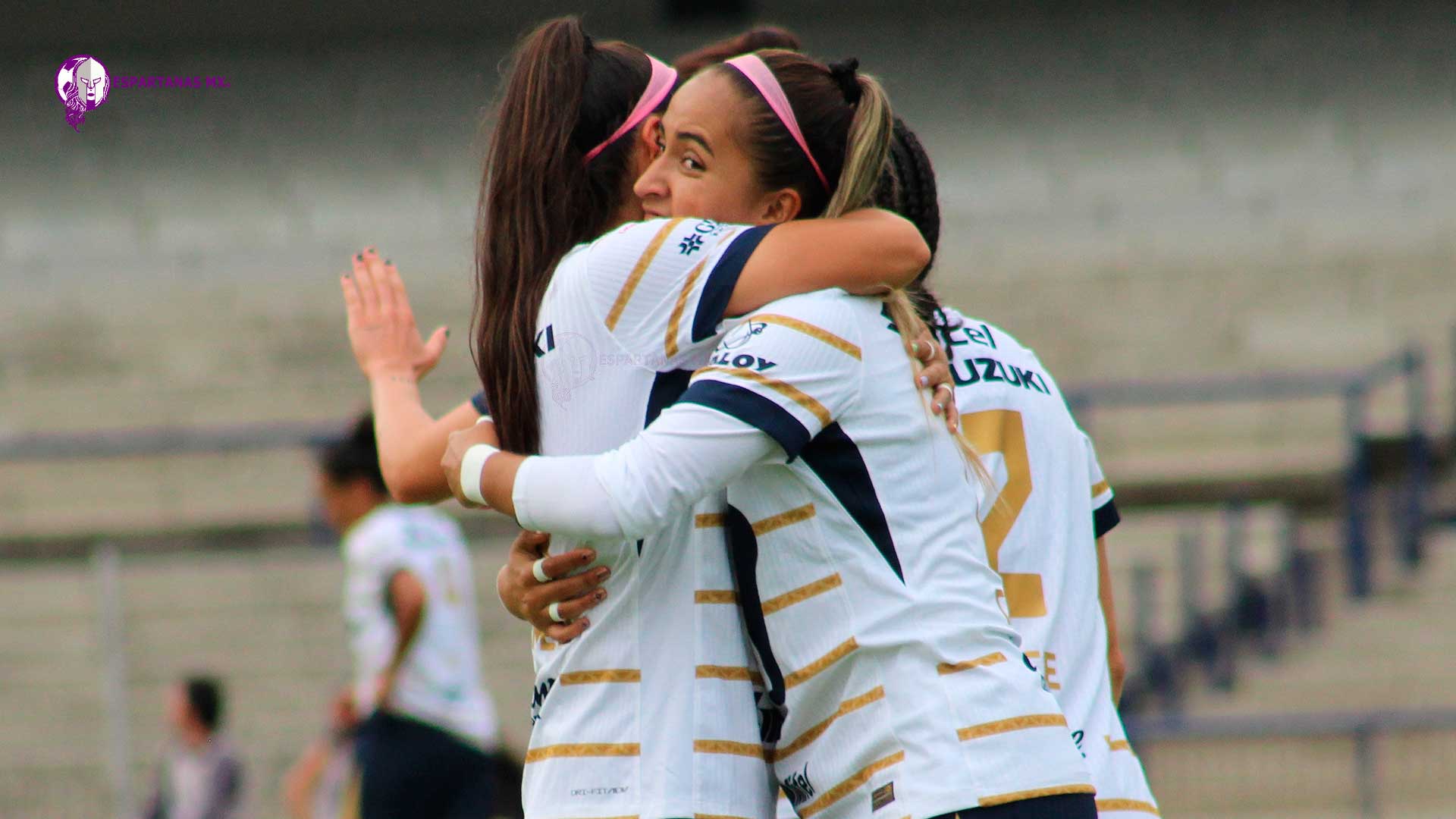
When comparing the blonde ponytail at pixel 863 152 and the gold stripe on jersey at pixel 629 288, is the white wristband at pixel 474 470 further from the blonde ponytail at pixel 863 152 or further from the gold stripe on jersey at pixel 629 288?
the blonde ponytail at pixel 863 152

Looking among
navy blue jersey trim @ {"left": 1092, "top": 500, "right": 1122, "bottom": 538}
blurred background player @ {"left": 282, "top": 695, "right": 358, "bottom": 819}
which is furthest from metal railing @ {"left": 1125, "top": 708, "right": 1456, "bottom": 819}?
navy blue jersey trim @ {"left": 1092, "top": 500, "right": 1122, "bottom": 538}

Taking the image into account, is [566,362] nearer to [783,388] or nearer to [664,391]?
[664,391]

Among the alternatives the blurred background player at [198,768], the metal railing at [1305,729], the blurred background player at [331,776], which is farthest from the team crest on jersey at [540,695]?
the blurred background player at [198,768]

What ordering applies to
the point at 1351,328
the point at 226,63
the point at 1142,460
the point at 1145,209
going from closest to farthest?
the point at 1142,460
the point at 1351,328
the point at 1145,209
the point at 226,63

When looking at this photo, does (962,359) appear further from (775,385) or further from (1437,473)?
(1437,473)

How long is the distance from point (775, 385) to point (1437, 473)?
8398 millimetres

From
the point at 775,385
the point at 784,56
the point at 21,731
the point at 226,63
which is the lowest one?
the point at 21,731

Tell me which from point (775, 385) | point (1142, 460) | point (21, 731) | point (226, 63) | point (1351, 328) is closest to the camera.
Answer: point (775, 385)

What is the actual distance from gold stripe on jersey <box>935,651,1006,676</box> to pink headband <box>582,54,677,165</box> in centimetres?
88

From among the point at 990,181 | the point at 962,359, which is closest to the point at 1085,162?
the point at 990,181

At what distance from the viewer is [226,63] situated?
1617 cm

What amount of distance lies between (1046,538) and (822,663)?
0.50m

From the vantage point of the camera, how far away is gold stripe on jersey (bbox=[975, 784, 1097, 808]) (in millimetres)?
2055

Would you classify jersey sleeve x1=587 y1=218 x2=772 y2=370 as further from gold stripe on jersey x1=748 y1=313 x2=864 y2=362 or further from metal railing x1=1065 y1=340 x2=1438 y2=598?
metal railing x1=1065 y1=340 x2=1438 y2=598
